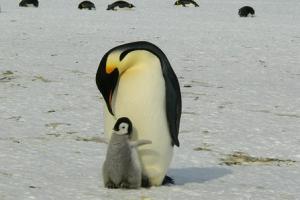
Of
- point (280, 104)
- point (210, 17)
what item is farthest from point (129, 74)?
point (210, 17)

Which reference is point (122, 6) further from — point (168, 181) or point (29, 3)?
point (168, 181)

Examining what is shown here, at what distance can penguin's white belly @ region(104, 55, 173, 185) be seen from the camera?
13.9ft

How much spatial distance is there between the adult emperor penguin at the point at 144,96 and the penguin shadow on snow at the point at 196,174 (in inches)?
13.7

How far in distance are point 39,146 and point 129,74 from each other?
1523 mm

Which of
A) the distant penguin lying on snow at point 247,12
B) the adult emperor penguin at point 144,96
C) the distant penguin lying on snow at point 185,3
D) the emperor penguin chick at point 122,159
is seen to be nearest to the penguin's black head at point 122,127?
the emperor penguin chick at point 122,159

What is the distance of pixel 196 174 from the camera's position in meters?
4.93

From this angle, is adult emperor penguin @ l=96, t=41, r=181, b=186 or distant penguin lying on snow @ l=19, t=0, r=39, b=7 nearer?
adult emperor penguin @ l=96, t=41, r=181, b=186

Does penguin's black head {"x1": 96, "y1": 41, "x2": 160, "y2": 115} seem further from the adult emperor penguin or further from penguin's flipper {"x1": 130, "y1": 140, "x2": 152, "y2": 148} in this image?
penguin's flipper {"x1": 130, "y1": 140, "x2": 152, "y2": 148}

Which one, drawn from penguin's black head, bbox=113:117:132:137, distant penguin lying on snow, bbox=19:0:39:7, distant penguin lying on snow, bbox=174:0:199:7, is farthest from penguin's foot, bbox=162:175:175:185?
distant penguin lying on snow, bbox=174:0:199:7

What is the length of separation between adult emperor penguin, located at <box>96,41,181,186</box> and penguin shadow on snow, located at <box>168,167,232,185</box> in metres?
0.35

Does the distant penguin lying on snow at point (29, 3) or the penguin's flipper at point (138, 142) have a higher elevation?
the penguin's flipper at point (138, 142)

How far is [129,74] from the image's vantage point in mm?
4273

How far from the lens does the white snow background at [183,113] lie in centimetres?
446

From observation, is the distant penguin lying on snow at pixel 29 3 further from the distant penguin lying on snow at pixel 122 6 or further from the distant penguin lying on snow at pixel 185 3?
the distant penguin lying on snow at pixel 185 3
